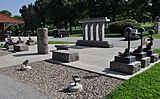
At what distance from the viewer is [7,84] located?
7254 millimetres

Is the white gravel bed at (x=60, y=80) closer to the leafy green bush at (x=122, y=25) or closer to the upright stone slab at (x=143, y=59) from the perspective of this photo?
the upright stone slab at (x=143, y=59)

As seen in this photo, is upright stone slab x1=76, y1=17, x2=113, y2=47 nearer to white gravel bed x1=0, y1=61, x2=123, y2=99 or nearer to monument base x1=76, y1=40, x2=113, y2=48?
monument base x1=76, y1=40, x2=113, y2=48

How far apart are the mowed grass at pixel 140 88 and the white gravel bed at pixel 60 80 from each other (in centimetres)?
30

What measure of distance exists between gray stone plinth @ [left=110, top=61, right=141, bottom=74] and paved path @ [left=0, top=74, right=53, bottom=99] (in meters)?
2.98

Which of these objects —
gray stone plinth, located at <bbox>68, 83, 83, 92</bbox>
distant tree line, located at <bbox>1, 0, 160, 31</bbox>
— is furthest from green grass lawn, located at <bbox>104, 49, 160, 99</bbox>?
distant tree line, located at <bbox>1, 0, 160, 31</bbox>

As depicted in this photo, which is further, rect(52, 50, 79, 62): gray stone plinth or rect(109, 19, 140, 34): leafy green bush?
rect(109, 19, 140, 34): leafy green bush

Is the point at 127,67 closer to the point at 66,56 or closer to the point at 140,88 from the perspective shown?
the point at 140,88

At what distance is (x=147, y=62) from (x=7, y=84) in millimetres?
5041

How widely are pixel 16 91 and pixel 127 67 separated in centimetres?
360

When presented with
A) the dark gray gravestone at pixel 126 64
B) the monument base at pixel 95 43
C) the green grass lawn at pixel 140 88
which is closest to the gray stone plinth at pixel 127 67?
the dark gray gravestone at pixel 126 64

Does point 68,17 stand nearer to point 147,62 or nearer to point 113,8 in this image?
point 113,8

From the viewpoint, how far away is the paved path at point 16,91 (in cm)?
605

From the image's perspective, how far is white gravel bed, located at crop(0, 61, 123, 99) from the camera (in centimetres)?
617

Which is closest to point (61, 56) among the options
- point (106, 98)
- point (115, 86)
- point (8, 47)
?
point (115, 86)
